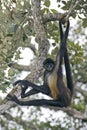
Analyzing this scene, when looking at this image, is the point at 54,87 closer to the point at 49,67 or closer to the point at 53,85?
the point at 53,85

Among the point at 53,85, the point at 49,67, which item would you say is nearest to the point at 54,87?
the point at 53,85

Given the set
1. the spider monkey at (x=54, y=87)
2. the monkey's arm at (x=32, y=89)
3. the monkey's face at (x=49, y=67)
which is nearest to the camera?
the monkey's arm at (x=32, y=89)

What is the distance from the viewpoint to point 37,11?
4.66m

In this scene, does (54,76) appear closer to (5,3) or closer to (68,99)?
(68,99)

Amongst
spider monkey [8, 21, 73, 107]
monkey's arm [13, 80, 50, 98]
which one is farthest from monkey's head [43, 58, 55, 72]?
monkey's arm [13, 80, 50, 98]

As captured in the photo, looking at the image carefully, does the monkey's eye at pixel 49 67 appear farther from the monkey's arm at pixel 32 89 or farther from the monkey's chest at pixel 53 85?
the monkey's arm at pixel 32 89

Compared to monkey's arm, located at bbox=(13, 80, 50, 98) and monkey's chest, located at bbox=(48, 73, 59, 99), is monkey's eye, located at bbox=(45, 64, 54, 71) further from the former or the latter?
monkey's arm, located at bbox=(13, 80, 50, 98)

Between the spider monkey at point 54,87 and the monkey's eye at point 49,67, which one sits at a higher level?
the monkey's eye at point 49,67

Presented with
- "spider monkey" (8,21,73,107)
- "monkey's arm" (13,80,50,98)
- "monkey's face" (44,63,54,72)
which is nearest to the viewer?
"monkey's arm" (13,80,50,98)

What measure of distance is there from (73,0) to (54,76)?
1037mm

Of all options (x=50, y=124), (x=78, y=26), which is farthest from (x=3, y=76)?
(x=78, y=26)

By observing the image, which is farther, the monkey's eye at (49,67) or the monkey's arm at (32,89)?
the monkey's eye at (49,67)

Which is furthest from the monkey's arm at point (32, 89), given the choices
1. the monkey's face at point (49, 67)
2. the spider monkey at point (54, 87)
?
the monkey's face at point (49, 67)

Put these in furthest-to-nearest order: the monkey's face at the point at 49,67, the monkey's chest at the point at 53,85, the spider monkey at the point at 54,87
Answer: the monkey's chest at the point at 53,85, the monkey's face at the point at 49,67, the spider monkey at the point at 54,87
